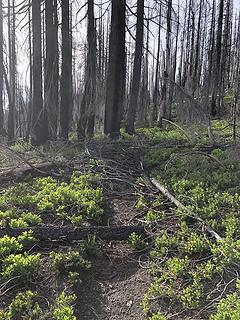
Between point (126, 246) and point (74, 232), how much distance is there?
2.19 ft

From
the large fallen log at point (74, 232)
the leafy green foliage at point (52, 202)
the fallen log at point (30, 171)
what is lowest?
the large fallen log at point (74, 232)

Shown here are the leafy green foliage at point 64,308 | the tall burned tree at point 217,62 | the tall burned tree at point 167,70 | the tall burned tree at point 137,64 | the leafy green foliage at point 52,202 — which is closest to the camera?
the leafy green foliage at point 64,308

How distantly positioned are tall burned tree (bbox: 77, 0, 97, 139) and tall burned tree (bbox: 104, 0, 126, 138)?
59cm

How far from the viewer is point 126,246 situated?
419 centimetres

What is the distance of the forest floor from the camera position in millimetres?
3117

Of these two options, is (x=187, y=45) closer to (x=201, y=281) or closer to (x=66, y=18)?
(x=66, y=18)

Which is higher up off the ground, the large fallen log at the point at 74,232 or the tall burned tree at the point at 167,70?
the tall burned tree at the point at 167,70

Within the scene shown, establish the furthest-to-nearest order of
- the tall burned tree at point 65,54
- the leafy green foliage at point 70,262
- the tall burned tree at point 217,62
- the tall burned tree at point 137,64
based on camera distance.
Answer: the tall burned tree at point 217,62 < the tall burned tree at point 137,64 < the tall burned tree at point 65,54 < the leafy green foliage at point 70,262

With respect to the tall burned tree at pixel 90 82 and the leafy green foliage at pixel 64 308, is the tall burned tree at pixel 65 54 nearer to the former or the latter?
the tall burned tree at pixel 90 82

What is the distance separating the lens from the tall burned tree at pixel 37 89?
33.6 feet

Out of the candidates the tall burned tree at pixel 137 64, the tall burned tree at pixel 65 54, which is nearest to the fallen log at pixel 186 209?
the tall burned tree at pixel 65 54

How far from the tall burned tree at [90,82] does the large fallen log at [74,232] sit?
20.9 feet

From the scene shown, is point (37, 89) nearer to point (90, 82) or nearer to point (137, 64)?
point (90, 82)

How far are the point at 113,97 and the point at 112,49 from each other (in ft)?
4.99
